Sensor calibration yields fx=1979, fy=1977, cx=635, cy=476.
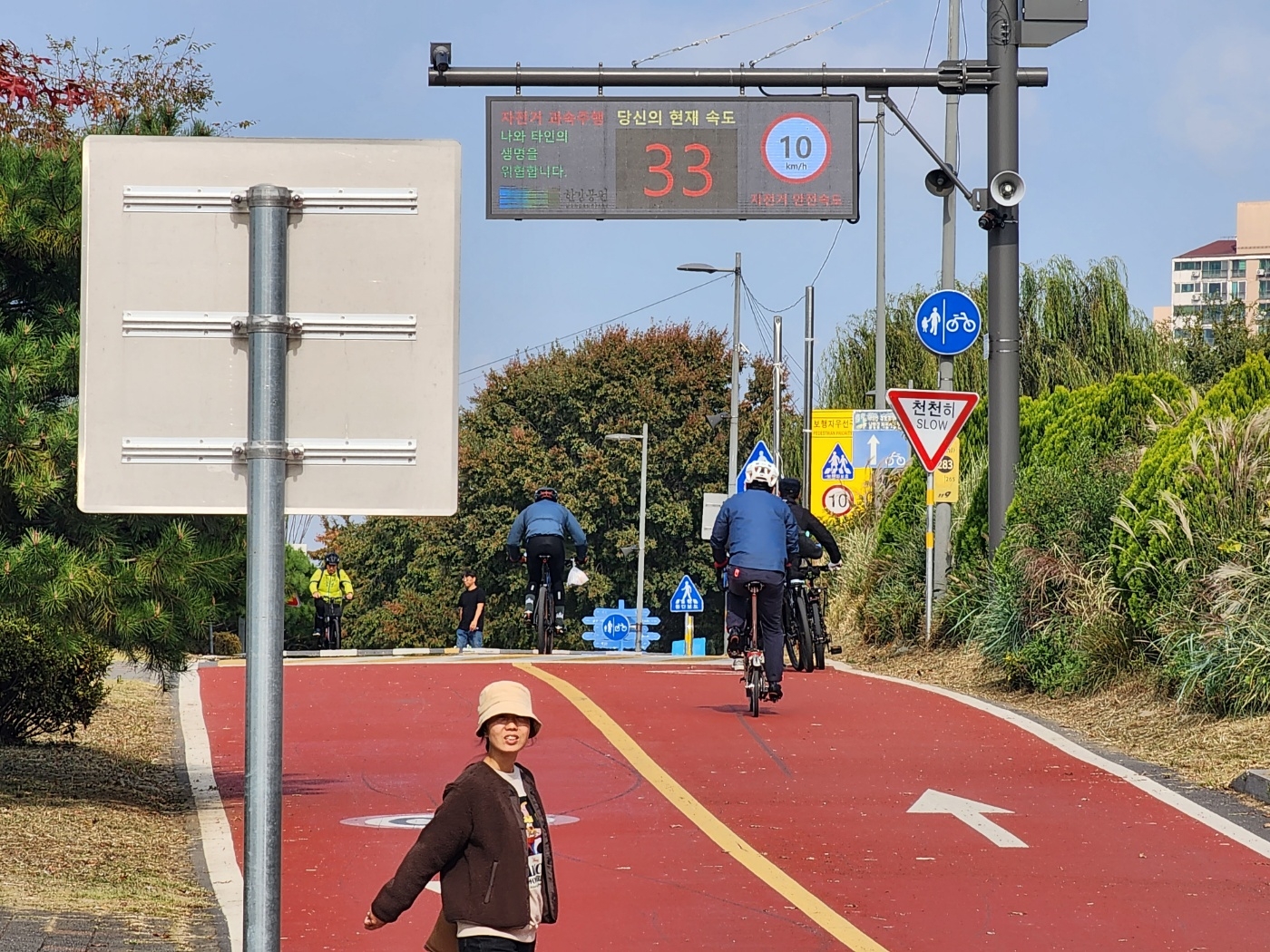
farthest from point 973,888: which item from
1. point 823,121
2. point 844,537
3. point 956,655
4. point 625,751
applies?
point 844,537

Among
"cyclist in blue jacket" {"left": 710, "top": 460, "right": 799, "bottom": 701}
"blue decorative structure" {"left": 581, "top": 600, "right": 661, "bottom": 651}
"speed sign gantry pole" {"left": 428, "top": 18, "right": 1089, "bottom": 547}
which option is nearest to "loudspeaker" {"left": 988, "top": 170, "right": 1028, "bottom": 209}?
"speed sign gantry pole" {"left": 428, "top": 18, "right": 1089, "bottom": 547}

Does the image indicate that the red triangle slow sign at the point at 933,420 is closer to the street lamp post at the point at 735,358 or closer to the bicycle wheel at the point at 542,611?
the bicycle wheel at the point at 542,611

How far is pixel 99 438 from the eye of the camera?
4.55 m

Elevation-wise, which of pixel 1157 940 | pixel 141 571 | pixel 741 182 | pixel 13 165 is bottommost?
pixel 1157 940

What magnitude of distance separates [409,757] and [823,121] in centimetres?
951

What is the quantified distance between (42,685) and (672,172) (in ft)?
32.2

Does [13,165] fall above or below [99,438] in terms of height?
above

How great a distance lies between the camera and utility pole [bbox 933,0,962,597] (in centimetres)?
2089

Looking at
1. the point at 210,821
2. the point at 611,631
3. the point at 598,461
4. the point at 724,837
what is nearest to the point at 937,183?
the point at 724,837

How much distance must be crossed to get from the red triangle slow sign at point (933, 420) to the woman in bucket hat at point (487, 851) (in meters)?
14.5

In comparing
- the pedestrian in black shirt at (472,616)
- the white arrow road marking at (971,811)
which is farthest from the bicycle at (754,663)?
the pedestrian in black shirt at (472,616)

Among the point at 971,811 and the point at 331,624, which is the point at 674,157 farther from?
the point at 331,624

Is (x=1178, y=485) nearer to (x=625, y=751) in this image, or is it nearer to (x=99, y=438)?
(x=625, y=751)

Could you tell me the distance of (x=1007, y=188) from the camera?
18.5 m
